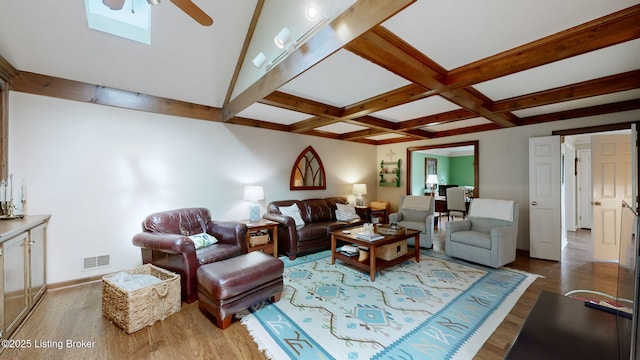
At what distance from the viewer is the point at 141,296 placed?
2076 millimetres

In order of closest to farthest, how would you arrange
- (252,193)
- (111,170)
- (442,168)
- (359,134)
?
(111,170) < (252,193) < (359,134) < (442,168)

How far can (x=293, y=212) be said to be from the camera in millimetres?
4367

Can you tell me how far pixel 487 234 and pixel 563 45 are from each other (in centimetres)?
271

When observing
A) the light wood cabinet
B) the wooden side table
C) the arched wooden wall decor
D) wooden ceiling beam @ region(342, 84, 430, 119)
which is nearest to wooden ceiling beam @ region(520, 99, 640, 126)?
wooden ceiling beam @ region(342, 84, 430, 119)

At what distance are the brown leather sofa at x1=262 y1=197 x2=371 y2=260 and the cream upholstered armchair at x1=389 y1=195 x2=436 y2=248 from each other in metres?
0.69

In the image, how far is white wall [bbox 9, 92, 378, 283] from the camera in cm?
276

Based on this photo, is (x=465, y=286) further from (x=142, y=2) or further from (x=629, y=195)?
(x=142, y=2)

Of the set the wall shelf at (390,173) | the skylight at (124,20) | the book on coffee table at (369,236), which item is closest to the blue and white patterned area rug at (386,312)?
the book on coffee table at (369,236)

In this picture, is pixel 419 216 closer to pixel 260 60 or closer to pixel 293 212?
pixel 293 212

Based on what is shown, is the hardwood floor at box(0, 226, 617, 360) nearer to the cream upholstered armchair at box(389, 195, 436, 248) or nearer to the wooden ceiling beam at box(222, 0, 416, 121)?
the cream upholstered armchair at box(389, 195, 436, 248)

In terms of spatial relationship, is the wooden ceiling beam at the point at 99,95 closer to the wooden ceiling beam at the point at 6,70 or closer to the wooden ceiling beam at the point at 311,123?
the wooden ceiling beam at the point at 6,70

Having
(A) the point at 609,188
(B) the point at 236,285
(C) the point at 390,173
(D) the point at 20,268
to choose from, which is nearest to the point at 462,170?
(C) the point at 390,173

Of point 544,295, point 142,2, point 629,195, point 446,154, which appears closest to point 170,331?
point 544,295

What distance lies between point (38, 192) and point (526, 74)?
535cm
